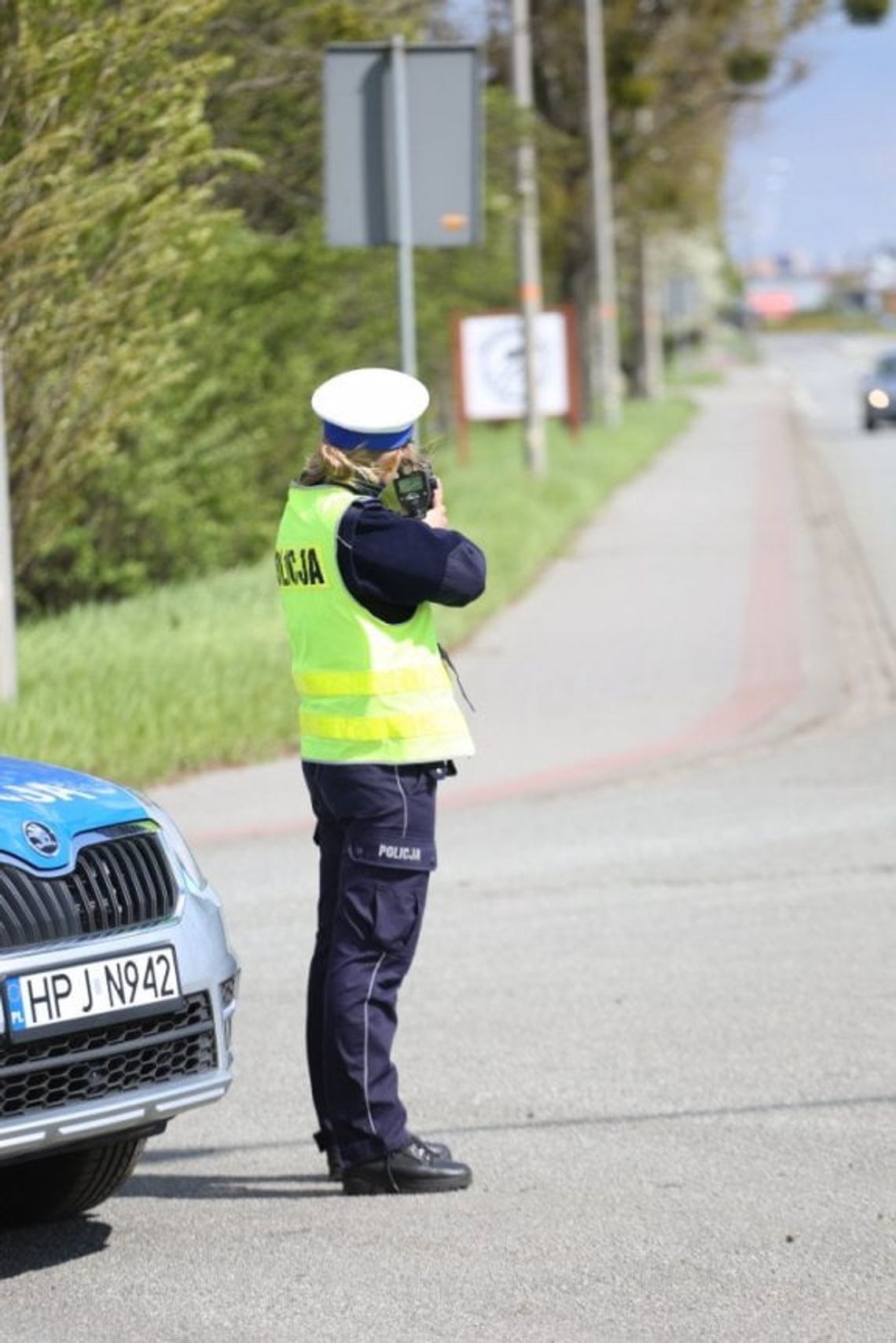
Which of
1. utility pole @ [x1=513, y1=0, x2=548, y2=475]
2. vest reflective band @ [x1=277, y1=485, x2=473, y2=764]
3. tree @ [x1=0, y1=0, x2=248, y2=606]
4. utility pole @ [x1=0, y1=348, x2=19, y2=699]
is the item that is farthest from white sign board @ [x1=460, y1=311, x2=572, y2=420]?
vest reflective band @ [x1=277, y1=485, x2=473, y2=764]

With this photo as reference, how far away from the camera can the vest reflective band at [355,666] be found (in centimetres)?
616

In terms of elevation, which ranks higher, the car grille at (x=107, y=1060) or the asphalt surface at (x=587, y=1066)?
the car grille at (x=107, y=1060)

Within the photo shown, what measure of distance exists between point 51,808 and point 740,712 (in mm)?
9627

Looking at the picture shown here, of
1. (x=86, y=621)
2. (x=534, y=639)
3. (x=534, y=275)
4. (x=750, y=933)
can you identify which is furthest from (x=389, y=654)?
(x=534, y=275)

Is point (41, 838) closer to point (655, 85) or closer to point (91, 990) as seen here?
point (91, 990)

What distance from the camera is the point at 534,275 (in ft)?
104

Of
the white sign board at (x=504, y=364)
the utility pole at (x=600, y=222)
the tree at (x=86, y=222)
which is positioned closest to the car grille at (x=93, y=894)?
the tree at (x=86, y=222)

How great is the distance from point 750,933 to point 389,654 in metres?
3.28

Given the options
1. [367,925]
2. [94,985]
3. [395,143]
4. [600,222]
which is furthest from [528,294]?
[94,985]

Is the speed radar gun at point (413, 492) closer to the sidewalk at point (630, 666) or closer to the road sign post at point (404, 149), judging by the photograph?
the sidewalk at point (630, 666)

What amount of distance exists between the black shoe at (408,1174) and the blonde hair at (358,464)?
1.37m

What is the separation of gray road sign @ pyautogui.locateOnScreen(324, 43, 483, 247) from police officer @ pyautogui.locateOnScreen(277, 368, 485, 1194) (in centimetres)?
834

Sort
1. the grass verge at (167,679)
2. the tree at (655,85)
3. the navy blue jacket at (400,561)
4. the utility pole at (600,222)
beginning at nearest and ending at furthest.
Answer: the navy blue jacket at (400,561) → the grass verge at (167,679) → the utility pole at (600,222) → the tree at (655,85)

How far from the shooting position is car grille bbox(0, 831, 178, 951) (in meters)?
5.48
